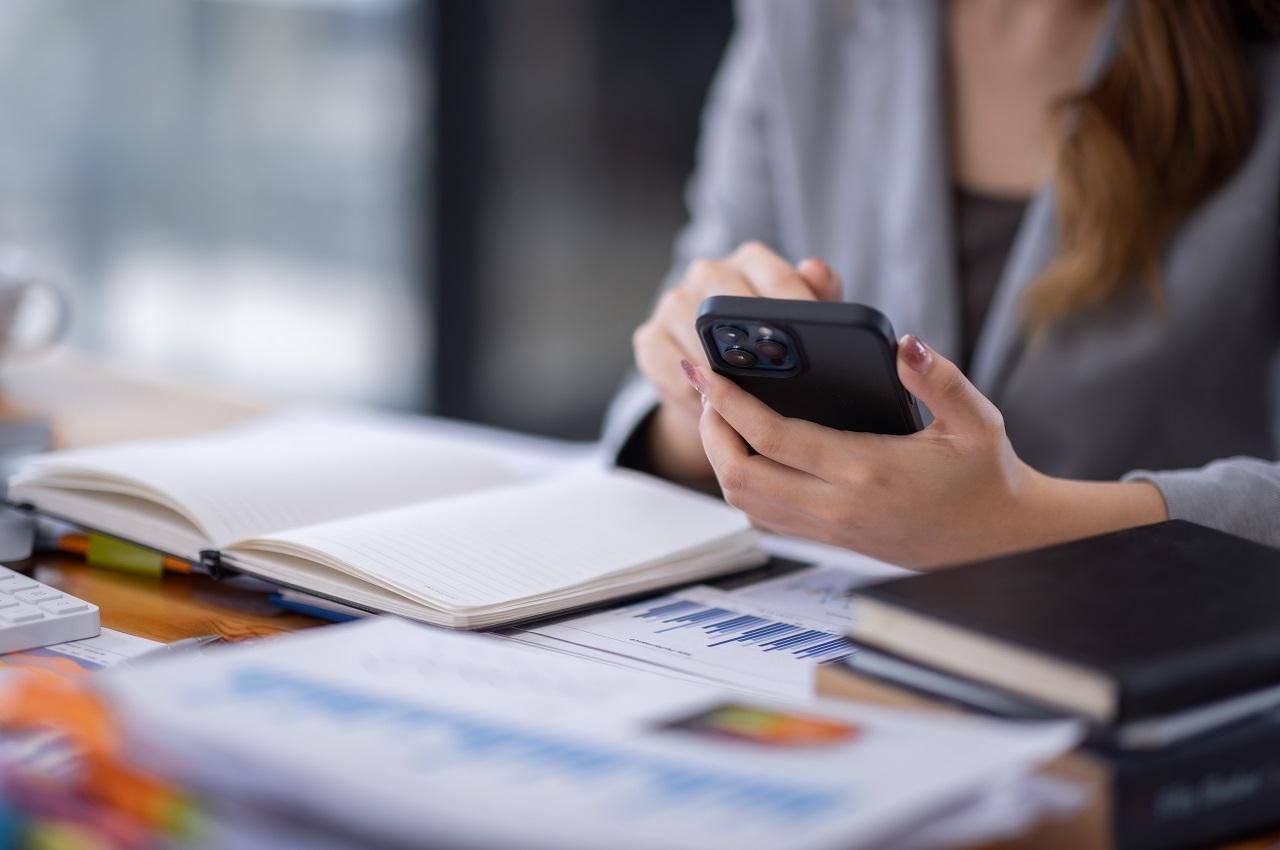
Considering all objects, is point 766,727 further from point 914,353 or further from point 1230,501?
point 1230,501

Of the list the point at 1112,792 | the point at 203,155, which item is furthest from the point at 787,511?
the point at 203,155

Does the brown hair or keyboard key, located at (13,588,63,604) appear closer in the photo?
keyboard key, located at (13,588,63,604)

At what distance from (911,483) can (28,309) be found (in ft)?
2.96

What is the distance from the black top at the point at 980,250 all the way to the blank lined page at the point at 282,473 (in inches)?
18.1

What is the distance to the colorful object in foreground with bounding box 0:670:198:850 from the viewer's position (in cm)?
35

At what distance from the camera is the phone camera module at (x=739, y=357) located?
573mm

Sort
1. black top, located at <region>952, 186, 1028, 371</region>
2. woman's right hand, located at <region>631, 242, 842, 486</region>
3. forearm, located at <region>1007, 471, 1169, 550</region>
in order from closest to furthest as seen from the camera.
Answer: forearm, located at <region>1007, 471, 1169, 550</region>, woman's right hand, located at <region>631, 242, 842, 486</region>, black top, located at <region>952, 186, 1028, 371</region>

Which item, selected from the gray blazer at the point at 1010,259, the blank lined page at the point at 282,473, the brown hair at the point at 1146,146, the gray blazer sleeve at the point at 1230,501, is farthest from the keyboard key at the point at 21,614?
the brown hair at the point at 1146,146

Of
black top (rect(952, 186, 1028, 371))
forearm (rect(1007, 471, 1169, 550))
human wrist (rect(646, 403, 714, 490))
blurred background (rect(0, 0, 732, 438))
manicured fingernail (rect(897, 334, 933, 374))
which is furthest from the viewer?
blurred background (rect(0, 0, 732, 438))

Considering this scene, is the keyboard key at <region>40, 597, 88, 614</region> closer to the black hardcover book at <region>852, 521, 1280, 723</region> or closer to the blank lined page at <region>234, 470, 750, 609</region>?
the blank lined page at <region>234, 470, 750, 609</region>

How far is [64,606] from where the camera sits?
59 centimetres

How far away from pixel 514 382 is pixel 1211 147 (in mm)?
1888

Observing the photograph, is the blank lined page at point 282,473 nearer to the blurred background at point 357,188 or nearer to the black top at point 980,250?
the black top at point 980,250

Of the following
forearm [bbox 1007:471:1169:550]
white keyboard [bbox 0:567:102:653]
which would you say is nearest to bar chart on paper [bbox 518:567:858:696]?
forearm [bbox 1007:471:1169:550]
